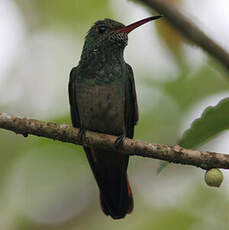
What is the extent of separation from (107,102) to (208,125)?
68.7 inches

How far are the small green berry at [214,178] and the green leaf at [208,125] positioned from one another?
0.23m

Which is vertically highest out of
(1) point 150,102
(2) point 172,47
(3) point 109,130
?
(2) point 172,47

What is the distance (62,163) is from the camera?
224 inches

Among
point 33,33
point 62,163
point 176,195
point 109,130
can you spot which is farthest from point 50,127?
point 33,33

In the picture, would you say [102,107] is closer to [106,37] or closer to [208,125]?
[106,37]

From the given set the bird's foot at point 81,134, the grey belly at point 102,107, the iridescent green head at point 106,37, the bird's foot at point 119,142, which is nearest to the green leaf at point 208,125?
the bird's foot at point 119,142

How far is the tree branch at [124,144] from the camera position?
3072 millimetres

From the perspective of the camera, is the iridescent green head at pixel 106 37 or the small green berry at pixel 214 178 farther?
the iridescent green head at pixel 106 37

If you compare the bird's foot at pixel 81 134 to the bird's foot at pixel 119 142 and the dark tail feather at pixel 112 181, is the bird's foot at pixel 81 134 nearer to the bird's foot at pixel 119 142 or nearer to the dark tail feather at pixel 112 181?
the bird's foot at pixel 119 142

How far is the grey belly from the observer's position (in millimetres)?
4258

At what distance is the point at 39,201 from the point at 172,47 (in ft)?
10.9

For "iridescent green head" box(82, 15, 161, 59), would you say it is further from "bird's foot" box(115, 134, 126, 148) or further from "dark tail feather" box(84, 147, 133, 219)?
"bird's foot" box(115, 134, 126, 148)

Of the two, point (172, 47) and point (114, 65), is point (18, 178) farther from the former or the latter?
point (172, 47)

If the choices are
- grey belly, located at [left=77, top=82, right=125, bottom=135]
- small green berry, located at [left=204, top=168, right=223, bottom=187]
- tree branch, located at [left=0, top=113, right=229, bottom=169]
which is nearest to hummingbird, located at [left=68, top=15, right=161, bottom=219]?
grey belly, located at [left=77, top=82, right=125, bottom=135]
